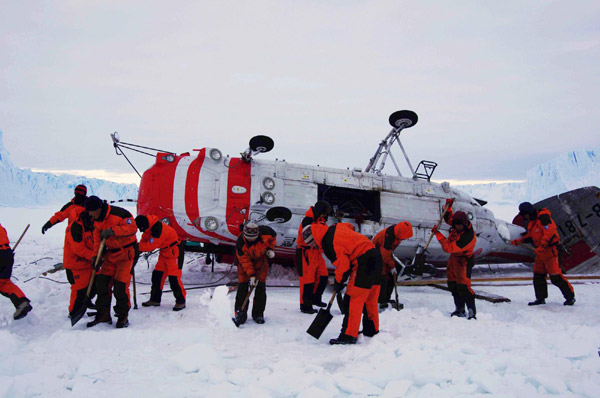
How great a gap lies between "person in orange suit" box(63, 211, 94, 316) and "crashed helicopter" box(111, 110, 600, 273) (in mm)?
2651

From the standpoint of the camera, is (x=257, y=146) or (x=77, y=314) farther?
(x=257, y=146)

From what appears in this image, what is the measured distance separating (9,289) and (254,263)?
10.0 feet

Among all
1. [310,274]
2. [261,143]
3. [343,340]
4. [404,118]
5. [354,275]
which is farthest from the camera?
[404,118]

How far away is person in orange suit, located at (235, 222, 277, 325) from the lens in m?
5.18

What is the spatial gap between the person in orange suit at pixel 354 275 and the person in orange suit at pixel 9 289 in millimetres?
3702

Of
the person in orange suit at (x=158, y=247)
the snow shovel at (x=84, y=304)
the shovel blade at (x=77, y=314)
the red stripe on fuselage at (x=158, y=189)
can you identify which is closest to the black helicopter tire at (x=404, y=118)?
the red stripe on fuselage at (x=158, y=189)

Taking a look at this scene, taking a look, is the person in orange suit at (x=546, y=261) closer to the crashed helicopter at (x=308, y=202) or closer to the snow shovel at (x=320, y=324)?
the crashed helicopter at (x=308, y=202)

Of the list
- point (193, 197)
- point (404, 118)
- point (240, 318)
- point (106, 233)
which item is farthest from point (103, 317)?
point (404, 118)

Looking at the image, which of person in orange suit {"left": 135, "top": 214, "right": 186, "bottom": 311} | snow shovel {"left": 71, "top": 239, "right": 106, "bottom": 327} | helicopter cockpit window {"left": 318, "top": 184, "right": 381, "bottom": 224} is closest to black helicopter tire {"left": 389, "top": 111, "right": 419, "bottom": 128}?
helicopter cockpit window {"left": 318, "top": 184, "right": 381, "bottom": 224}

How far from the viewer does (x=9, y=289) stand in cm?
473

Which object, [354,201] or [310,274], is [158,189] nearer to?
[310,274]

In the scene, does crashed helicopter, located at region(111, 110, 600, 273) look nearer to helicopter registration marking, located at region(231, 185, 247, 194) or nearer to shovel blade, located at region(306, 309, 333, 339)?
helicopter registration marking, located at region(231, 185, 247, 194)

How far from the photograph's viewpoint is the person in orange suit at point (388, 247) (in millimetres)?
5641

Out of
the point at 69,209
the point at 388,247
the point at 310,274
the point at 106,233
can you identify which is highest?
the point at 69,209
